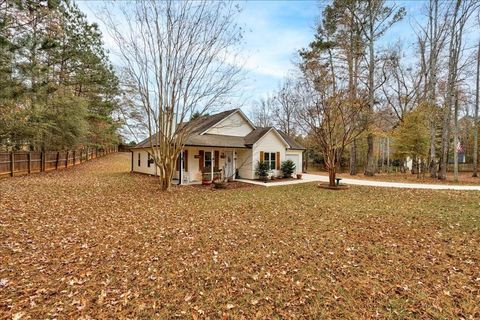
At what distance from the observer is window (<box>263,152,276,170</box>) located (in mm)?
17502

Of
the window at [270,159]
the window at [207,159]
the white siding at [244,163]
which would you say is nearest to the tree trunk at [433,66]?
the window at [270,159]

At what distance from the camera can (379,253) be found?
4.67m

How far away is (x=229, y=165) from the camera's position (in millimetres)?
16922

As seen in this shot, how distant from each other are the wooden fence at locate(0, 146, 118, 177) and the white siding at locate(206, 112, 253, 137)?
40.4 feet

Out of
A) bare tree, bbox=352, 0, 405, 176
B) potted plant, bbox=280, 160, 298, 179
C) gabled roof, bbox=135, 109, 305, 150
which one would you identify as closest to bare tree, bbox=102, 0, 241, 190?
gabled roof, bbox=135, 109, 305, 150

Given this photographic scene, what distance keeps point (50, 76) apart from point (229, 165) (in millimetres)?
14544

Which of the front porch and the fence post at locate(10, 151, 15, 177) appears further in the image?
the front porch

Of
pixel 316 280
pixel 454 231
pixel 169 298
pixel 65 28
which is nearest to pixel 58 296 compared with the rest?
pixel 169 298

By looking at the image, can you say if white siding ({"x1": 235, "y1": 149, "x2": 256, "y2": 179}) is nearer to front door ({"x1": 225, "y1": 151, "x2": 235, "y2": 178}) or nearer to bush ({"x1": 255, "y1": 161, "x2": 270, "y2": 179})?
bush ({"x1": 255, "y1": 161, "x2": 270, "y2": 179})

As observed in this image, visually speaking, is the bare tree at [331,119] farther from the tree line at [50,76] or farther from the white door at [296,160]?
the tree line at [50,76]

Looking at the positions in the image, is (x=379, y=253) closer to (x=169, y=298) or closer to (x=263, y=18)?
→ (x=169, y=298)

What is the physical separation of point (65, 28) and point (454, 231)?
81.2ft

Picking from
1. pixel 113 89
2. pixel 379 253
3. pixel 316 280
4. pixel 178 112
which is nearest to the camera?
pixel 316 280

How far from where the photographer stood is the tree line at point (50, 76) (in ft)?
35.1
